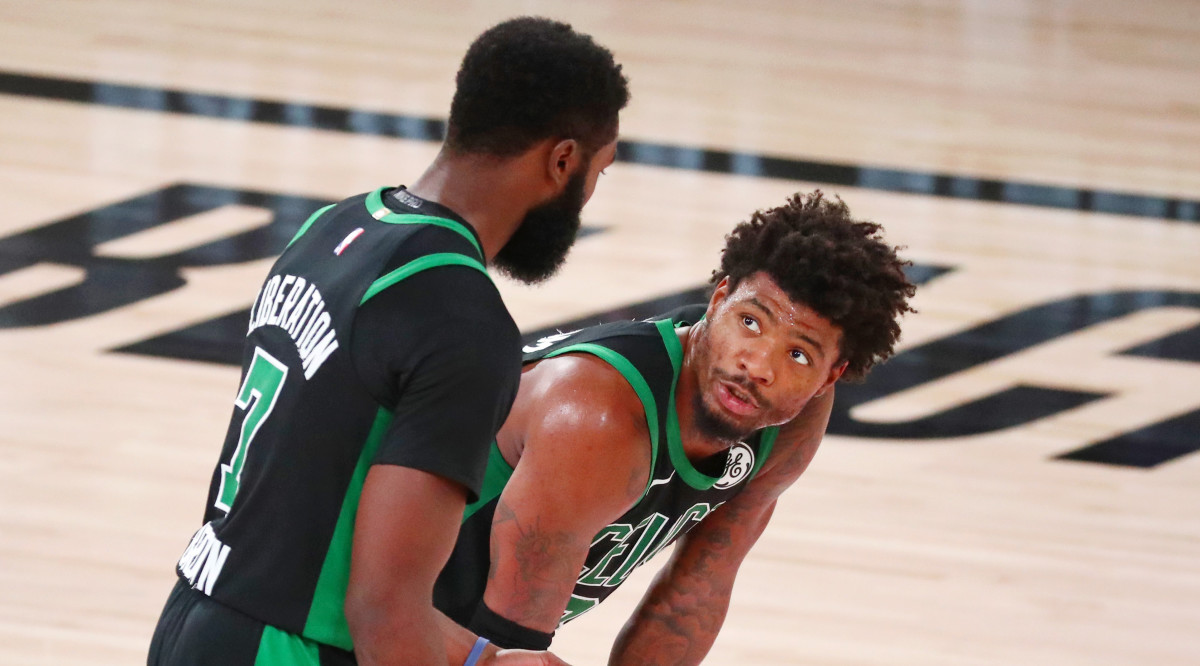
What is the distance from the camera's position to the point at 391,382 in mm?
1228

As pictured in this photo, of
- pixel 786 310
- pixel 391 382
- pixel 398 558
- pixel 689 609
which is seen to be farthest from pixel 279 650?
pixel 689 609

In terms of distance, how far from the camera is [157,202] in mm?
4375

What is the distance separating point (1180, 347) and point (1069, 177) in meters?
1.16

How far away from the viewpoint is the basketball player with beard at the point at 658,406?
176 centimetres

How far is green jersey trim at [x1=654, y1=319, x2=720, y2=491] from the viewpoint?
6.14 ft

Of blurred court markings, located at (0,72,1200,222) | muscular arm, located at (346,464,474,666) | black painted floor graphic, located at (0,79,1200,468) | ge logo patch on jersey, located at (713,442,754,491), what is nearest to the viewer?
muscular arm, located at (346,464,474,666)

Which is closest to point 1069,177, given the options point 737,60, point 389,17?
point 737,60

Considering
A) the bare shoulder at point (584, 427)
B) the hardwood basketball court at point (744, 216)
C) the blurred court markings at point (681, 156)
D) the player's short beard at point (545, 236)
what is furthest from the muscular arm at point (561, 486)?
the blurred court markings at point (681, 156)

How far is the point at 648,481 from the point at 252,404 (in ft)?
2.19

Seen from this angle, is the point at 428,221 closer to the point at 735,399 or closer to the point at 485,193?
the point at 485,193

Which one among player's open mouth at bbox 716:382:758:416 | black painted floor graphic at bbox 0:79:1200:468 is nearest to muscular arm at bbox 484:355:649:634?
player's open mouth at bbox 716:382:758:416

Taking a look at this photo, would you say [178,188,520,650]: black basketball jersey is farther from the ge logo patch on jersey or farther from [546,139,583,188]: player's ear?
the ge logo patch on jersey

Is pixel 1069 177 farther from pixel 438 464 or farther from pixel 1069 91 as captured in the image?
pixel 438 464

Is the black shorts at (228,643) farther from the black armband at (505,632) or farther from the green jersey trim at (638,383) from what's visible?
the green jersey trim at (638,383)
